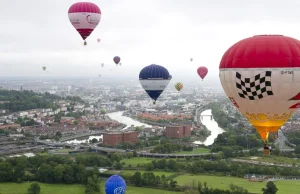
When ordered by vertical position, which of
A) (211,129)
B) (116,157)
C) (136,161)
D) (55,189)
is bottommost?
(55,189)

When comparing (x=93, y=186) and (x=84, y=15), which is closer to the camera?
(x=84, y=15)

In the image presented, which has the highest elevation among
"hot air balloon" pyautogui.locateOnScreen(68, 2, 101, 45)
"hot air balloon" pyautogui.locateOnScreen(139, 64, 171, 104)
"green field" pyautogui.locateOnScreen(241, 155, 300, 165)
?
"hot air balloon" pyautogui.locateOnScreen(68, 2, 101, 45)

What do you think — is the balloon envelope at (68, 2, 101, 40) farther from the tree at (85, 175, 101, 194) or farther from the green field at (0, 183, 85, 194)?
the green field at (0, 183, 85, 194)

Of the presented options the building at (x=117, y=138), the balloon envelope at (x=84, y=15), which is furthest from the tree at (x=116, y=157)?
the balloon envelope at (x=84, y=15)

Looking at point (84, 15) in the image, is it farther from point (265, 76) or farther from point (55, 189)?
point (265, 76)

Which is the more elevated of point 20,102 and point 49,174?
point 20,102

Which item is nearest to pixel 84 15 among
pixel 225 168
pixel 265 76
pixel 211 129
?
pixel 265 76

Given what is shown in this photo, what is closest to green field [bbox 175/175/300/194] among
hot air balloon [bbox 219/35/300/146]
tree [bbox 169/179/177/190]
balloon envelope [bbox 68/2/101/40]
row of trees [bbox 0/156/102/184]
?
tree [bbox 169/179/177/190]

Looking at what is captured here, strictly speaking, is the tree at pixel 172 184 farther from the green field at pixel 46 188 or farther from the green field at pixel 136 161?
the green field at pixel 136 161
